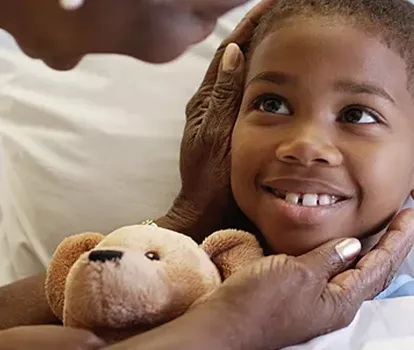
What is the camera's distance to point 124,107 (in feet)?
4.96

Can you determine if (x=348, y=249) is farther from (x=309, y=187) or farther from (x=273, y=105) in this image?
(x=273, y=105)

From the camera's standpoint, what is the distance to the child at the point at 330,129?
1.08 metres

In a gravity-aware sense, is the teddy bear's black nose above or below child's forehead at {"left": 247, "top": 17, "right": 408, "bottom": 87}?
below

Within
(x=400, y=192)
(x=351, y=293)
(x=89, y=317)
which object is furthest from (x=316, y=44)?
(x=89, y=317)

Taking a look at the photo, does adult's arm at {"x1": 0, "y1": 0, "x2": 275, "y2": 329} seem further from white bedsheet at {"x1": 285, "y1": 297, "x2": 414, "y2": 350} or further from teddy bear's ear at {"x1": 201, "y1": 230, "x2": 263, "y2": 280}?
white bedsheet at {"x1": 285, "y1": 297, "x2": 414, "y2": 350}

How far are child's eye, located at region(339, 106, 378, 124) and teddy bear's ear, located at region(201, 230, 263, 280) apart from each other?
0.63 feet

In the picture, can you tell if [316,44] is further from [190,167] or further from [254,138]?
[190,167]

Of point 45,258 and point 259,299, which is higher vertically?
point 259,299

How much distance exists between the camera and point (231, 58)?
1.27m

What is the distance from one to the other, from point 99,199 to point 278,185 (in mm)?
419

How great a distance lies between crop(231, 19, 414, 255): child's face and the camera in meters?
1.07

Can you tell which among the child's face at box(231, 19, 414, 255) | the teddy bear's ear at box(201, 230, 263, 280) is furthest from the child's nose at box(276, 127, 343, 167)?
the teddy bear's ear at box(201, 230, 263, 280)

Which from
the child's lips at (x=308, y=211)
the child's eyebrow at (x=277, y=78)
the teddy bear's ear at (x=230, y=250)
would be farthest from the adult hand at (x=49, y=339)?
the child's eyebrow at (x=277, y=78)

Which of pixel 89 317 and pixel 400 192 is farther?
pixel 400 192
